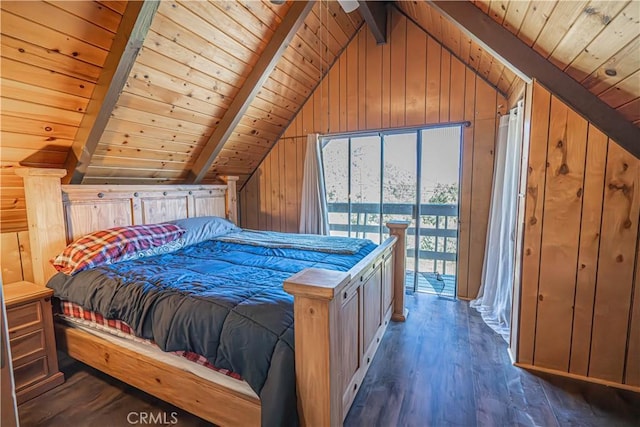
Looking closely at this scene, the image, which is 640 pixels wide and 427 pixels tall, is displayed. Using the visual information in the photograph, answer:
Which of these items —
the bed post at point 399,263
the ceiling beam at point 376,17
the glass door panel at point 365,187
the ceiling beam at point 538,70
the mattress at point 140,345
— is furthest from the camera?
the glass door panel at point 365,187

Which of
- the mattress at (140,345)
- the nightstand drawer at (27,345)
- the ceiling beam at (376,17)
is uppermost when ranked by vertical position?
the ceiling beam at (376,17)

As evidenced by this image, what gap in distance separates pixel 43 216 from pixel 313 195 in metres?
2.63

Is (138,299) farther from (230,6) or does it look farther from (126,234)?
(230,6)

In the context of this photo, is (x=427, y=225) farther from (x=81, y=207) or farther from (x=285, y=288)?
(x=81, y=207)

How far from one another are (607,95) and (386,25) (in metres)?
2.50

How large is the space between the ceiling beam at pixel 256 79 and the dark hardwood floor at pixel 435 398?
7.18 ft

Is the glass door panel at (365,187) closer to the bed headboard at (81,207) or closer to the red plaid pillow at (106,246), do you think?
the bed headboard at (81,207)

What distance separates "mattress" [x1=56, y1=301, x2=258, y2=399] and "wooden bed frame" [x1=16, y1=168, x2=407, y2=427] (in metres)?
0.03

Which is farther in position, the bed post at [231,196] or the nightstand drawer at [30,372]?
the bed post at [231,196]

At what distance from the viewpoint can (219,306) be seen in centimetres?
147

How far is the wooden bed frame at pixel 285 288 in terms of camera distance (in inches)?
48.7

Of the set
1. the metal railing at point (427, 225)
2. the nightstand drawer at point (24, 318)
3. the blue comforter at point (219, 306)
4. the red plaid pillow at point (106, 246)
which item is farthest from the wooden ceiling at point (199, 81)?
the metal railing at point (427, 225)

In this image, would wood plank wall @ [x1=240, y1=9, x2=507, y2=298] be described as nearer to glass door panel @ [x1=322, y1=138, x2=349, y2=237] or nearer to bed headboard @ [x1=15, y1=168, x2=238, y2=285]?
glass door panel @ [x1=322, y1=138, x2=349, y2=237]

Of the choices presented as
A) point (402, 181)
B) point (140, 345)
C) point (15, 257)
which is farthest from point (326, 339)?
point (402, 181)
